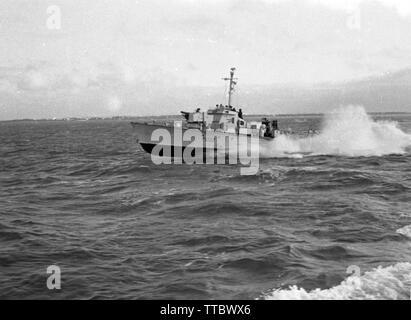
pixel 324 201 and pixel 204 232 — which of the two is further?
pixel 324 201

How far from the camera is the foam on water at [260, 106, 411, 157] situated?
143 feet

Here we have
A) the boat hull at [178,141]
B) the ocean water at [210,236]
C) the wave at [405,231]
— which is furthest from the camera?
the boat hull at [178,141]

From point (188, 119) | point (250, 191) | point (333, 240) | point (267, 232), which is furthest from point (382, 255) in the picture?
point (188, 119)

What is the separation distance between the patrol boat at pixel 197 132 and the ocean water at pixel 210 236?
26.9 ft

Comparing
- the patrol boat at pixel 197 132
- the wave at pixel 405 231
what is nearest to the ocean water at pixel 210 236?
the wave at pixel 405 231

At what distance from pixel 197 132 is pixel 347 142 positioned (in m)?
23.3

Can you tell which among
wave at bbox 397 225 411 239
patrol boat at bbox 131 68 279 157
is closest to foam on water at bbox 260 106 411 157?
patrol boat at bbox 131 68 279 157

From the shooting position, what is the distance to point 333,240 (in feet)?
41.2

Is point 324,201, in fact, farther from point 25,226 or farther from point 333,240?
point 25,226

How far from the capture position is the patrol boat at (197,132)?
1374 inches

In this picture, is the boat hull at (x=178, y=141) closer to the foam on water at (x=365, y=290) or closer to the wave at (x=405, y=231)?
the wave at (x=405, y=231)

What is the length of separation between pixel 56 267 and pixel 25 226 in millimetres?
4957

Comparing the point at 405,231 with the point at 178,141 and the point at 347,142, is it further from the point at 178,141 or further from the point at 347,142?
the point at 347,142

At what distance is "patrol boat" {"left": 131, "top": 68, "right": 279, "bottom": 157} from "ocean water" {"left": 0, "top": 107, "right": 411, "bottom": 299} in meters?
8.19
